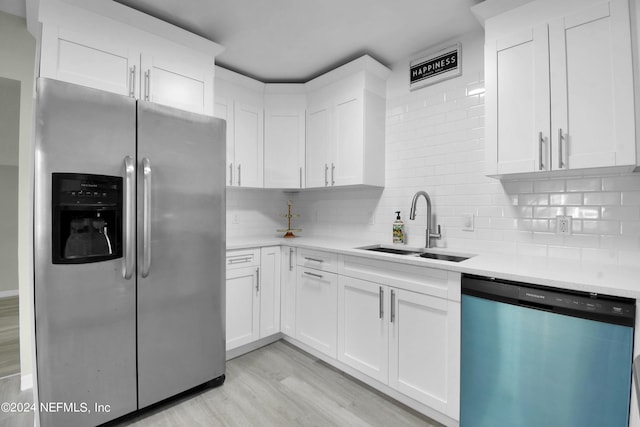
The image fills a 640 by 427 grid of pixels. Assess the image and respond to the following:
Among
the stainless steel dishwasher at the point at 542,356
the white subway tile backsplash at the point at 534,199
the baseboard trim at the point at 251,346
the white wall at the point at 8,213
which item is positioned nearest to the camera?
the stainless steel dishwasher at the point at 542,356

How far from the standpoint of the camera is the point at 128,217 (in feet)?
5.51

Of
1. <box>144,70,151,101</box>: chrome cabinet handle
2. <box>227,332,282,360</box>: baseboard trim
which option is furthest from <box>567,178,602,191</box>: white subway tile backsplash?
<box>144,70,151,101</box>: chrome cabinet handle

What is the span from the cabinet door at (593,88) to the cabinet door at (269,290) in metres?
2.17

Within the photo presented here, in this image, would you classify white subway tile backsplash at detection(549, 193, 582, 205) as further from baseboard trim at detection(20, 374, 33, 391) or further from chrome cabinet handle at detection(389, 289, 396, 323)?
baseboard trim at detection(20, 374, 33, 391)

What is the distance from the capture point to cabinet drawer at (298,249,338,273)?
237 centimetres

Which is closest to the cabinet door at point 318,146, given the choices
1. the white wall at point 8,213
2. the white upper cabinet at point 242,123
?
the white upper cabinet at point 242,123

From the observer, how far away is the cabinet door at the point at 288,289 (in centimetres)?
272

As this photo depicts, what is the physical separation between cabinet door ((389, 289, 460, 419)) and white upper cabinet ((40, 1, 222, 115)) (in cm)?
201

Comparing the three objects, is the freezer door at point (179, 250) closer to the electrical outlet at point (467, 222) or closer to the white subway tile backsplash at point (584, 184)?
the electrical outlet at point (467, 222)

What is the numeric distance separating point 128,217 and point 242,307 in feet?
4.08

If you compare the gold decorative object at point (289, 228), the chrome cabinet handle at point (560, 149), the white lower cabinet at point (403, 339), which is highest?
the chrome cabinet handle at point (560, 149)

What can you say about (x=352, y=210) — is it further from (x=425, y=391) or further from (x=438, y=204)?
(x=425, y=391)

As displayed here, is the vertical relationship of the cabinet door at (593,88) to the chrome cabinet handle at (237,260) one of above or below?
above

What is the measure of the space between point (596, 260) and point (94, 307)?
2.83 metres
